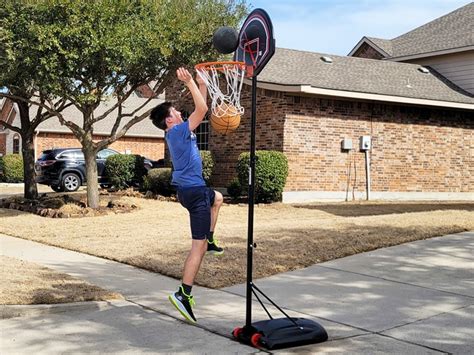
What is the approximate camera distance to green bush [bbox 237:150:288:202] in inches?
614

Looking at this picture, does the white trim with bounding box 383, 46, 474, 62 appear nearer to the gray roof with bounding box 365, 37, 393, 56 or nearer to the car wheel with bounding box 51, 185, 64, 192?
the gray roof with bounding box 365, 37, 393, 56

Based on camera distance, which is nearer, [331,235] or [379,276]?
[379,276]

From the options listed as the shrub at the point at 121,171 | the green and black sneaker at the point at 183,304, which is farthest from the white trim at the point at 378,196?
the green and black sneaker at the point at 183,304

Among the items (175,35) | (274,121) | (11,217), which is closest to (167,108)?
(175,35)

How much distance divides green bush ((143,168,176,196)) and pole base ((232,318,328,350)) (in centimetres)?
1398

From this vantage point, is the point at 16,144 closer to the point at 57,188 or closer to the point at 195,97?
the point at 57,188

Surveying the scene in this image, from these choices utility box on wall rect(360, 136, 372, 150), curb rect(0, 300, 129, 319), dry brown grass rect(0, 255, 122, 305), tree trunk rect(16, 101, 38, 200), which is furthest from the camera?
tree trunk rect(16, 101, 38, 200)

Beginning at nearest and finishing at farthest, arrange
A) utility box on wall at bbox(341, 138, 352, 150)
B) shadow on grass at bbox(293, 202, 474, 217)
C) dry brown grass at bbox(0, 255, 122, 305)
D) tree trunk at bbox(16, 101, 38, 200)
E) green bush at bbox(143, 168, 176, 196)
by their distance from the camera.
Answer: dry brown grass at bbox(0, 255, 122, 305)
shadow on grass at bbox(293, 202, 474, 217)
utility box on wall at bbox(341, 138, 352, 150)
tree trunk at bbox(16, 101, 38, 200)
green bush at bbox(143, 168, 176, 196)

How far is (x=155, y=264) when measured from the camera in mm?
8266

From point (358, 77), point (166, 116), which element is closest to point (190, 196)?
point (166, 116)

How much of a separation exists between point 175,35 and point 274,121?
166 inches

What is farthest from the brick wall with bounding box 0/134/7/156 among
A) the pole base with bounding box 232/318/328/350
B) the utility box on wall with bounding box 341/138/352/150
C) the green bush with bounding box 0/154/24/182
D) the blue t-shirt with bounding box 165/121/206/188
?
the pole base with bounding box 232/318/328/350

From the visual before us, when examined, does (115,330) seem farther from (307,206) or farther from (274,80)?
(274,80)

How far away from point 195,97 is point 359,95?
12748mm
